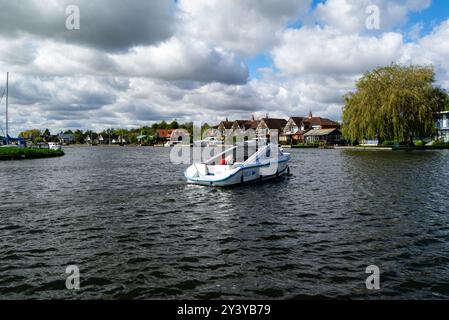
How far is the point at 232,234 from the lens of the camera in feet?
37.3

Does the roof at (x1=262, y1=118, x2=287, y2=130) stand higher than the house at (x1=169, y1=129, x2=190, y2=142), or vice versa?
the roof at (x1=262, y1=118, x2=287, y2=130)

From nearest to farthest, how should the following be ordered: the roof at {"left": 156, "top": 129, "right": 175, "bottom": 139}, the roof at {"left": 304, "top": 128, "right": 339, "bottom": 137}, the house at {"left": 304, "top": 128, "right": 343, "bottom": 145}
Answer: the house at {"left": 304, "top": 128, "right": 343, "bottom": 145} < the roof at {"left": 304, "top": 128, "right": 339, "bottom": 137} < the roof at {"left": 156, "top": 129, "right": 175, "bottom": 139}

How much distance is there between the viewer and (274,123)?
13112cm

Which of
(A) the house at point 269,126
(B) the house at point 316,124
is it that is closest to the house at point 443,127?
(B) the house at point 316,124

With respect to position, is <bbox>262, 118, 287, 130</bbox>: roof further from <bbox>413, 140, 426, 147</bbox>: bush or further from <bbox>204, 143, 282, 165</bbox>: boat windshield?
<bbox>204, 143, 282, 165</bbox>: boat windshield

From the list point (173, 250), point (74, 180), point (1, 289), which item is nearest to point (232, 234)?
point (173, 250)

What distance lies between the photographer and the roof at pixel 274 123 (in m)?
129

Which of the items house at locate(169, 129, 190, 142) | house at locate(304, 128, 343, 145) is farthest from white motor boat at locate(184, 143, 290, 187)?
house at locate(169, 129, 190, 142)

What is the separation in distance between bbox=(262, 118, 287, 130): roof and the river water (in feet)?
363

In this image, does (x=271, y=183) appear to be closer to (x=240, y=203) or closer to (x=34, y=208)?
(x=240, y=203)

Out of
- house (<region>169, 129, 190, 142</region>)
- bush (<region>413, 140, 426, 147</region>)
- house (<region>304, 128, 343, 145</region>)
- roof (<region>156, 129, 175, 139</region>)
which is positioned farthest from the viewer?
roof (<region>156, 129, 175, 139</region>)

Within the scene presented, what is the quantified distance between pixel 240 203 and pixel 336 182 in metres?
9.26

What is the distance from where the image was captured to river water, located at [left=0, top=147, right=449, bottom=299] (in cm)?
750

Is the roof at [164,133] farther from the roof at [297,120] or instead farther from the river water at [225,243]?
the river water at [225,243]
